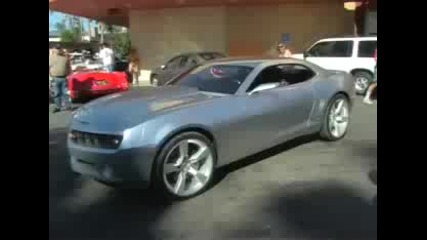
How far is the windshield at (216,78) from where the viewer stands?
19.7 ft

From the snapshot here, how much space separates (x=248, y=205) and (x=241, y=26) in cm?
1863

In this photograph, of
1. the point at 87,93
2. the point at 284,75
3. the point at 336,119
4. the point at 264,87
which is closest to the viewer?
the point at 264,87

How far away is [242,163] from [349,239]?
2348 millimetres

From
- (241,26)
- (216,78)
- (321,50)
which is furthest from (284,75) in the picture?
(241,26)

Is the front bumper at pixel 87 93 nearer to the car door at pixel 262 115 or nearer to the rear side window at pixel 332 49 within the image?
the rear side window at pixel 332 49

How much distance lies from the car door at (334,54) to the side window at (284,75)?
8.20m

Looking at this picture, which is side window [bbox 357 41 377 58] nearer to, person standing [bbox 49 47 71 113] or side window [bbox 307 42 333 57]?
side window [bbox 307 42 333 57]

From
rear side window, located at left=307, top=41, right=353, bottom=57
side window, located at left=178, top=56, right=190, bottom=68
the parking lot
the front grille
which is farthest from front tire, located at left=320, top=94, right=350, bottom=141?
side window, located at left=178, top=56, right=190, bottom=68

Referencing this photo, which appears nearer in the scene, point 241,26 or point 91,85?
point 91,85

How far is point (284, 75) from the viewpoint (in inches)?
266

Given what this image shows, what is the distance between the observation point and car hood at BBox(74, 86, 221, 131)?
16.4 feet

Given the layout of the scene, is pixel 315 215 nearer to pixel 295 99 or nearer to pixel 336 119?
pixel 295 99
